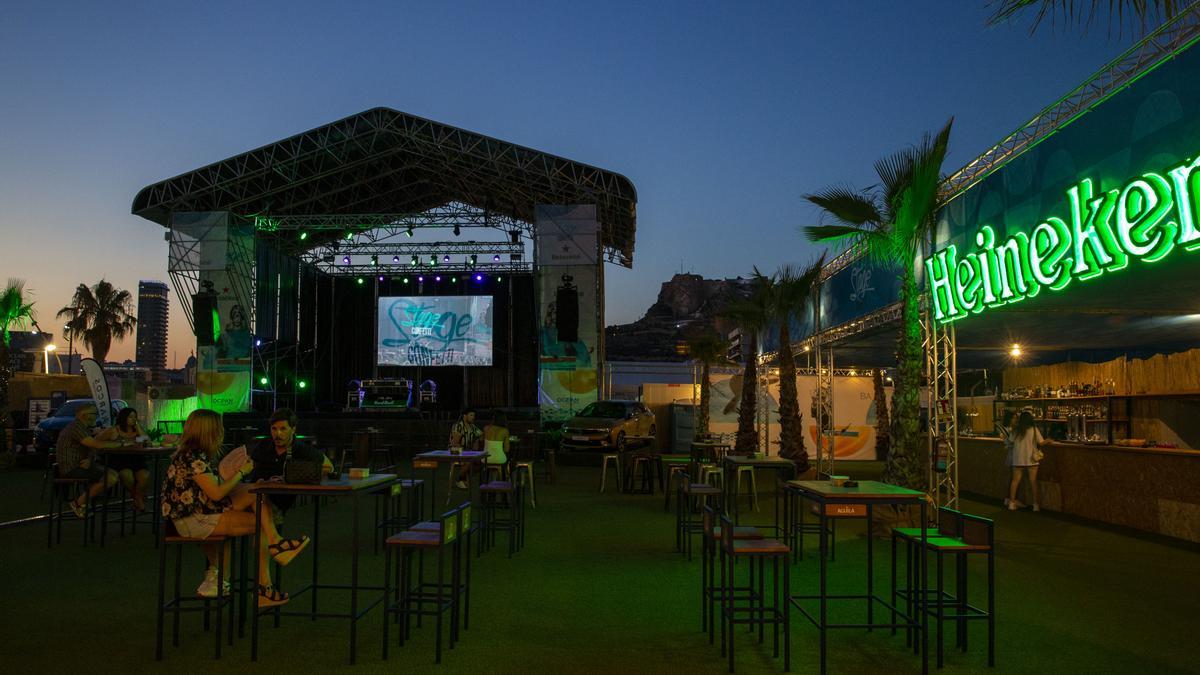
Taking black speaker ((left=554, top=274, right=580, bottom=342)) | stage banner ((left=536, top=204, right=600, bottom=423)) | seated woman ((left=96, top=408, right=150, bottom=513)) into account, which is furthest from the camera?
stage banner ((left=536, top=204, right=600, bottom=423))

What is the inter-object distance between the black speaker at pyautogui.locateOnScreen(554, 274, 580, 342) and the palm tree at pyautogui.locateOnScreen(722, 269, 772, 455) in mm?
4987

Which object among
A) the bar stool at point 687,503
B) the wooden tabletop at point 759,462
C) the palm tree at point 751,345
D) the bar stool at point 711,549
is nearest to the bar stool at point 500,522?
the bar stool at point 687,503

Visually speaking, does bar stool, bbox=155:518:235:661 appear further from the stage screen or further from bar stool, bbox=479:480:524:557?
the stage screen

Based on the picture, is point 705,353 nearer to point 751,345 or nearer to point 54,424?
point 751,345

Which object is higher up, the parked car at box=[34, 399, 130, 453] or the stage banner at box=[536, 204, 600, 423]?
the stage banner at box=[536, 204, 600, 423]

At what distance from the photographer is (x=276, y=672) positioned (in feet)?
14.7

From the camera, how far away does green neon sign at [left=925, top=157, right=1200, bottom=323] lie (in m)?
5.48

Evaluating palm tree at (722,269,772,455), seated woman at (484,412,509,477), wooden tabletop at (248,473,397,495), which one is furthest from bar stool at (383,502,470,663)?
palm tree at (722,269,772,455)

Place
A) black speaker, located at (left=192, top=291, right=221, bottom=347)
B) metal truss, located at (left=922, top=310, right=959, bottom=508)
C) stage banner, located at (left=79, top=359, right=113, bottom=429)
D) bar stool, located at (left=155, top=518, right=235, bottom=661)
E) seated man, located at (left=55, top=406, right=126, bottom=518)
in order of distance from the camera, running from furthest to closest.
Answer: black speaker, located at (left=192, top=291, right=221, bottom=347), stage banner, located at (left=79, top=359, right=113, bottom=429), metal truss, located at (left=922, top=310, right=959, bottom=508), seated man, located at (left=55, top=406, right=126, bottom=518), bar stool, located at (left=155, top=518, right=235, bottom=661)

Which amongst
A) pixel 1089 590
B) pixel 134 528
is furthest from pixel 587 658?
pixel 134 528

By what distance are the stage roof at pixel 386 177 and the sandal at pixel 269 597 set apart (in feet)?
63.9

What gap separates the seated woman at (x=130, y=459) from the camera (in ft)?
30.6

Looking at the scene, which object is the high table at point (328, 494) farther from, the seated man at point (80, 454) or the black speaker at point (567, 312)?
the black speaker at point (567, 312)

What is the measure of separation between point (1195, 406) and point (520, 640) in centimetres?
1298
